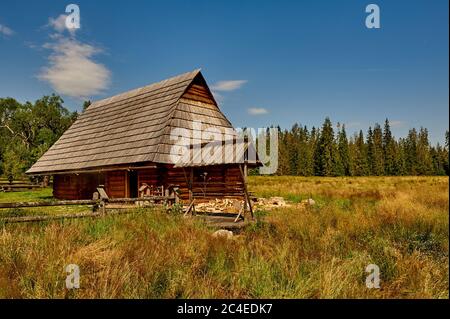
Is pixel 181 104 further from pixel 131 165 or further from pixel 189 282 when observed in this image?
pixel 189 282

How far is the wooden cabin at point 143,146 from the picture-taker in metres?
15.9

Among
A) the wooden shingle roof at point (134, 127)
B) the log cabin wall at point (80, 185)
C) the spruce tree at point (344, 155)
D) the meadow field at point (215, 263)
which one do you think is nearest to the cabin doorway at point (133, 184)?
the wooden shingle roof at point (134, 127)

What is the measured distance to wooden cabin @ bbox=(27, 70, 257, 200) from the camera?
15.9 metres

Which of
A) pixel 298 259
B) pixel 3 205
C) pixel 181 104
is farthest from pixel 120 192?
pixel 298 259

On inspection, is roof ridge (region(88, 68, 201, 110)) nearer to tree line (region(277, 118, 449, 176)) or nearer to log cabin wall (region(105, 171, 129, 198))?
log cabin wall (region(105, 171, 129, 198))

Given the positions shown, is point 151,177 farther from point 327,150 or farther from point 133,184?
point 327,150

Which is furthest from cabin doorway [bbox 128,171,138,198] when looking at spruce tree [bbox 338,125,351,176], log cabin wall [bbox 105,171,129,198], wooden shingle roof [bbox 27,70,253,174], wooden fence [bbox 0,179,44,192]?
spruce tree [bbox 338,125,351,176]

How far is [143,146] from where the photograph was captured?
16453 millimetres

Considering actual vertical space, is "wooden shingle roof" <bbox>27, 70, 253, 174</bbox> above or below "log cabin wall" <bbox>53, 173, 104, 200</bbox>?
above

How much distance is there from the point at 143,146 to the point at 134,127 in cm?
313

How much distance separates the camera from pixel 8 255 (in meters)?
4.51

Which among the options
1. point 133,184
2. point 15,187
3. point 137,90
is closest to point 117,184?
point 133,184
